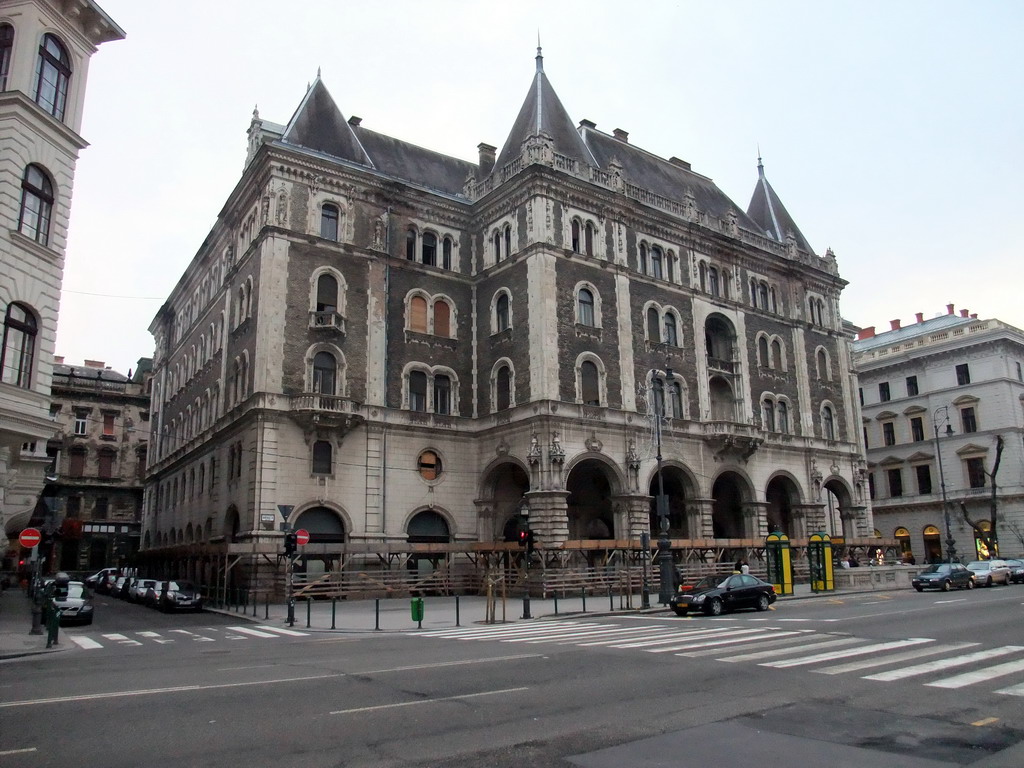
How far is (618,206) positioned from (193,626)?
29097 millimetres

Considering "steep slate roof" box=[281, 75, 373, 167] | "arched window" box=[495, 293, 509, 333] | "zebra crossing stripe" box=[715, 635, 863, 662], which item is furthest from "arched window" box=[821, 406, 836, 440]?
"zebra crossing stripe" box=[715, 635, 863, 662]

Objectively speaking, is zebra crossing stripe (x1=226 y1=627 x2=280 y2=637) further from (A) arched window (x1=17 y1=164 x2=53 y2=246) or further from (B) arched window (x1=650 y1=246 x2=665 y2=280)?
(B) arched window (x1=650 y1=246 x2=665 y2=280)

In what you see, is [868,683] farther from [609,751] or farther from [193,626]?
[193,626]

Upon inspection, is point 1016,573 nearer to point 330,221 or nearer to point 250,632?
point 250,632

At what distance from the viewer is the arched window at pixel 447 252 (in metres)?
43.9

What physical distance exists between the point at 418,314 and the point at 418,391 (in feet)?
13.2

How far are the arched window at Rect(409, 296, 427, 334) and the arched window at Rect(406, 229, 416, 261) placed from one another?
2.27 m

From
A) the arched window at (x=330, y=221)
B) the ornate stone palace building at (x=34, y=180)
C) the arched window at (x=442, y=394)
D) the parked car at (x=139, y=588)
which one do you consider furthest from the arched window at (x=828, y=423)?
the ornate stone palace building at (x=34, y=180)

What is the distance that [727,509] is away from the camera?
48.7m

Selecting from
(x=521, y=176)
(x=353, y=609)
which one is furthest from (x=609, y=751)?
(x=521, y=176)

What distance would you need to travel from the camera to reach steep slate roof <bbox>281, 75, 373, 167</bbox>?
41.4 meters

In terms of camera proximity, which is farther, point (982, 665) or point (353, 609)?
point (353, 609)

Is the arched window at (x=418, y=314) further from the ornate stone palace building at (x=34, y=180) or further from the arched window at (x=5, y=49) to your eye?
the arched window at (x=5, y=49)

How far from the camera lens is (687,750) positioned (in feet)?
27.2
